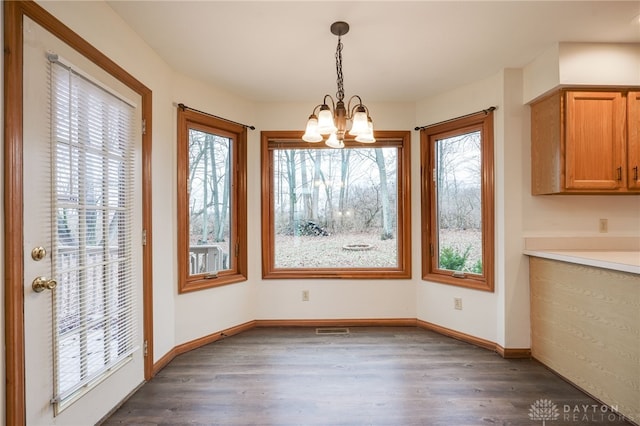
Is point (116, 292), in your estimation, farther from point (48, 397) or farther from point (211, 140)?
point (211, 140)

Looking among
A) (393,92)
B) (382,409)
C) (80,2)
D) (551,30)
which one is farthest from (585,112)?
(80,2)

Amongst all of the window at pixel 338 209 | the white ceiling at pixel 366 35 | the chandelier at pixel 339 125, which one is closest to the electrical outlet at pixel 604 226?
the white ceiling at pixel 366 35

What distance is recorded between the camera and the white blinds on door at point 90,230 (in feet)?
5.12

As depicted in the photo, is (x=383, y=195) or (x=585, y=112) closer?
(x=585, y=112)

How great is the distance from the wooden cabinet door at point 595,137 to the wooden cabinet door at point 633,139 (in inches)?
2.0

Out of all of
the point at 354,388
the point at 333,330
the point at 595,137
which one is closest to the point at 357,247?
the point at 333,330

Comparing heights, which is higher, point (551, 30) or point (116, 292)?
point (551, 30)

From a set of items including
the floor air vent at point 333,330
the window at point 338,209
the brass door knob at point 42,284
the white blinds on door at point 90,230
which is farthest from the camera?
the window at point 338,209

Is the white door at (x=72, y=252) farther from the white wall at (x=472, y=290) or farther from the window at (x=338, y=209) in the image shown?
the white wall at (x=472, y=290)

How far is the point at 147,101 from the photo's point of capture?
2309 millimetres

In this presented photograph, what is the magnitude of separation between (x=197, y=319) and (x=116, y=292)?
1.05 meters

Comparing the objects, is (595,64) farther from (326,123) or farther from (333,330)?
(333,330)

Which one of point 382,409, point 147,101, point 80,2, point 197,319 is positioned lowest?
point 382,409

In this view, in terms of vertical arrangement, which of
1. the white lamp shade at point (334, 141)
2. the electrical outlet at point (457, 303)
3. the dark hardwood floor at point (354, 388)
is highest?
the white lamp shade at point (334, 141)
